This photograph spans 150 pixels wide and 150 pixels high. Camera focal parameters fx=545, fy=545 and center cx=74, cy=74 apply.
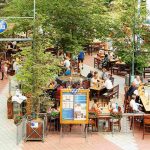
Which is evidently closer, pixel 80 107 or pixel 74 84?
pixel 80 107

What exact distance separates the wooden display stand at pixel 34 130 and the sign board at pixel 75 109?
908mm

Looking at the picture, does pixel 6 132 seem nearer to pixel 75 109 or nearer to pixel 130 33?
pixel 75 109

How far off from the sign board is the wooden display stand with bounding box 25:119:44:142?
91cm

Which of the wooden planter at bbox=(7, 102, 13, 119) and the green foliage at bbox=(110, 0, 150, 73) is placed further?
the green foliage at bbox=(110, 0, 150, 73)

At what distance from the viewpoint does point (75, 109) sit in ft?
69.5

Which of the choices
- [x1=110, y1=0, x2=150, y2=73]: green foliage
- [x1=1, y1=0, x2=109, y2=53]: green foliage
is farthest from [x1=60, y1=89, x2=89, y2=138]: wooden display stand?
[x1=1, y1=0, x2=109, y2=53]: green foliage

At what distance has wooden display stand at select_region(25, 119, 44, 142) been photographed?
20750 millimetres

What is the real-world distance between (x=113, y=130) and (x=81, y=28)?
10100mm

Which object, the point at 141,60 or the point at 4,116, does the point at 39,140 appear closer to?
the point at 4,116

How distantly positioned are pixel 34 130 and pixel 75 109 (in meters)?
1.79

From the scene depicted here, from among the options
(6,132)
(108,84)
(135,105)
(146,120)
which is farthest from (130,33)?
(6,132)

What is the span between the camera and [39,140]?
2088 cm

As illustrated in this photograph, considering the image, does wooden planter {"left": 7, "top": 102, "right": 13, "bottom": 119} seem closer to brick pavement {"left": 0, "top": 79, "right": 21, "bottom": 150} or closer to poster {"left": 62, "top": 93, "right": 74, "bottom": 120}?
brick pavement {"left": 0, "top": 79, "right": 21, "bottom": 150}

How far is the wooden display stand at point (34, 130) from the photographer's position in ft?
68.1
